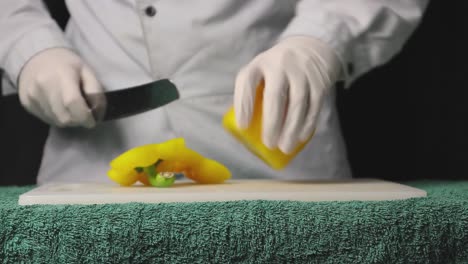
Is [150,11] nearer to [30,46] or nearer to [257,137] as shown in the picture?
[30,46]

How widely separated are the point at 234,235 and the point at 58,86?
0.38 meters

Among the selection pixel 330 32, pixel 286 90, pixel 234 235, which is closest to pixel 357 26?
pixel 330 32

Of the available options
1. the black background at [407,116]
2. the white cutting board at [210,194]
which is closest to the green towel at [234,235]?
the white cutting board at [210,194]

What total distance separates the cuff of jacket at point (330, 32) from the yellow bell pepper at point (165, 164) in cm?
18

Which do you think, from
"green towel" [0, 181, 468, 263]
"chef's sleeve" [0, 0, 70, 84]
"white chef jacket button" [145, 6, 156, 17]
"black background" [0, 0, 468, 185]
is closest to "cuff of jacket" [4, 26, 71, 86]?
"chef's sleeve" [0, 0, 70, 84]

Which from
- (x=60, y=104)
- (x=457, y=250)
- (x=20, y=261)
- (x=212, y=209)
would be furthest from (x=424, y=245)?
(x=60, y=104)

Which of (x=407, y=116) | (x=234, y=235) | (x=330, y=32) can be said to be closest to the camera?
(x=234, y=235)

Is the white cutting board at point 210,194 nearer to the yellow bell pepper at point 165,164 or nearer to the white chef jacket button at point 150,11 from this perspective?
the yellow bell pepper at point 165,164

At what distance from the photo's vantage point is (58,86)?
0.74 meters

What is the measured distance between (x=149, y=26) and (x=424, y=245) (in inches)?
18.6

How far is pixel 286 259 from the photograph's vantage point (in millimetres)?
438

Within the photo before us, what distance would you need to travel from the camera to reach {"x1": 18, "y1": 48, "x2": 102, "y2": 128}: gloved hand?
0.73 m

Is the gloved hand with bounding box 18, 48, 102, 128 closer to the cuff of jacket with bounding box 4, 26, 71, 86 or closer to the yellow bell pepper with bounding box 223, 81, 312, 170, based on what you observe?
the cuff of jacket with bounding box 4, 26, 71, 86

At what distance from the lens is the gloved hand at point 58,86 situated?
0.73 meters
